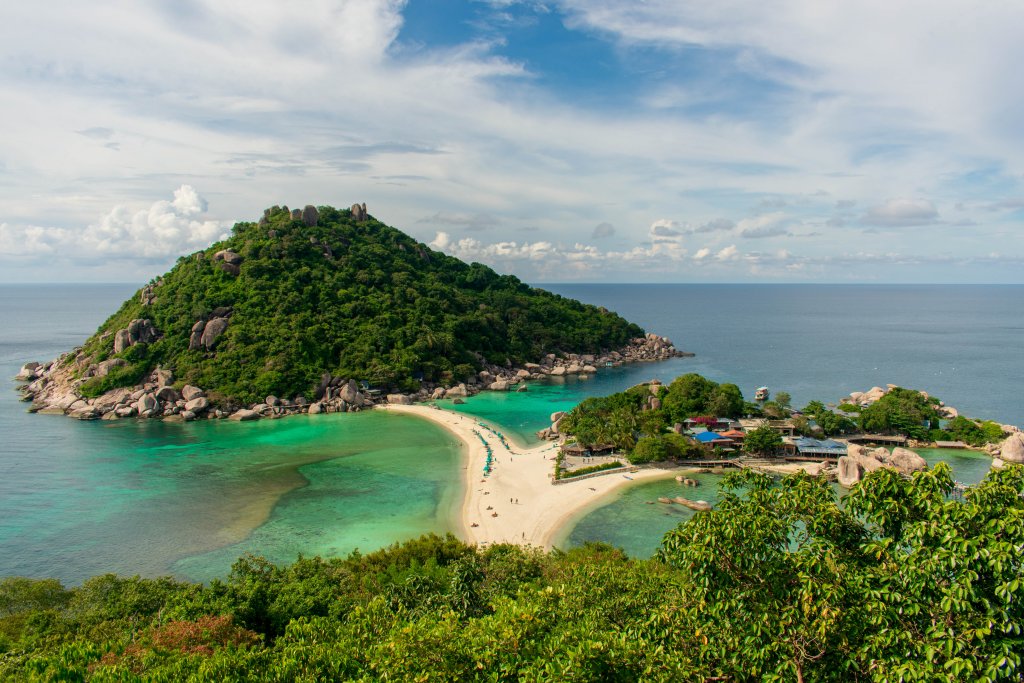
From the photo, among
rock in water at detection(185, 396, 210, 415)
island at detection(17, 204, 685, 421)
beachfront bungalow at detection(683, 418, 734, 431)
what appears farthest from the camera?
island at detection(17, 204, 685, 421)

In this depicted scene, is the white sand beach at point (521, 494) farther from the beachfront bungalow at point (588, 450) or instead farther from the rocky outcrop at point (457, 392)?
the rocky outcrop at point (457, 392)

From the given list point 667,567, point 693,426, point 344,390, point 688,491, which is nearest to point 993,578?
point 667,567

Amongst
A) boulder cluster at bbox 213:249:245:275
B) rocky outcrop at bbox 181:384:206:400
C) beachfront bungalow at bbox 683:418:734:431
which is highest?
boulder cluster at bbox 213:249:245:275

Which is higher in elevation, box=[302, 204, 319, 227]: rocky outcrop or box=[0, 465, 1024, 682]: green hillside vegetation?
box=[302, 204, 319, 227]: rocky outcrop

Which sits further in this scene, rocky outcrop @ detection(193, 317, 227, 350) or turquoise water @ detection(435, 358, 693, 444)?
rocky outcrop @ detection(193, 317, 227, 350)

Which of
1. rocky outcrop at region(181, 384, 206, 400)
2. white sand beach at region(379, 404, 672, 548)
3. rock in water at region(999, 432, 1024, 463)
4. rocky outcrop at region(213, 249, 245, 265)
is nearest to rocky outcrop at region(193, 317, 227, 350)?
rocky outcrop at region(181, 384, 206, 400)

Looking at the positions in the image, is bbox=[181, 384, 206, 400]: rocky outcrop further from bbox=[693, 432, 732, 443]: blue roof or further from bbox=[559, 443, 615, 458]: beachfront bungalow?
bbox=[693, 432, 732, 443]: blue roof

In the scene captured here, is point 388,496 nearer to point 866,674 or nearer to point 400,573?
point 400,573
